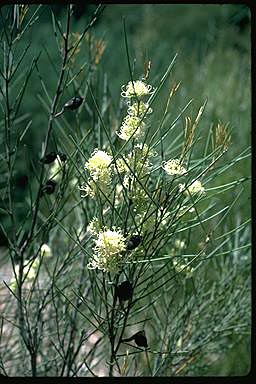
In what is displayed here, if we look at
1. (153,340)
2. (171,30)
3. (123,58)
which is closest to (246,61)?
(123,58)

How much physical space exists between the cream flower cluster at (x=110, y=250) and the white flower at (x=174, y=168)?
0.29 feet

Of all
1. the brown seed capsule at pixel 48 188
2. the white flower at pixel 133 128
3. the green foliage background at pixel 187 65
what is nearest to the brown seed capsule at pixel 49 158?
the brown seed capsule at pixel 48 188

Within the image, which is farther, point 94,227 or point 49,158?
point 49,158

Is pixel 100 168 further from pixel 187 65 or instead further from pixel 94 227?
pixel 187 65

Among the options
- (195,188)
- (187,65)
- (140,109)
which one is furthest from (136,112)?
(187,65)

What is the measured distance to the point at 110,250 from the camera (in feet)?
2.60

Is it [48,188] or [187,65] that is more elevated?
[187,65]

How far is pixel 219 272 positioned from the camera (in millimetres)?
1407

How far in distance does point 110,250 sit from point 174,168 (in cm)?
12

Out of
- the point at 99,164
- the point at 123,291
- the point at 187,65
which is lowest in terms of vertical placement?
the point at 123,291

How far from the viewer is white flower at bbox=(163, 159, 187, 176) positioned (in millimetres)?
813

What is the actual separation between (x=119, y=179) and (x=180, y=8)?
3819 mm

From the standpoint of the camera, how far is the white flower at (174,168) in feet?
2.67

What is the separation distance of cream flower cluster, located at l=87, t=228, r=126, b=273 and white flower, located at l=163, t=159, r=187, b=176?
0.29 ft
